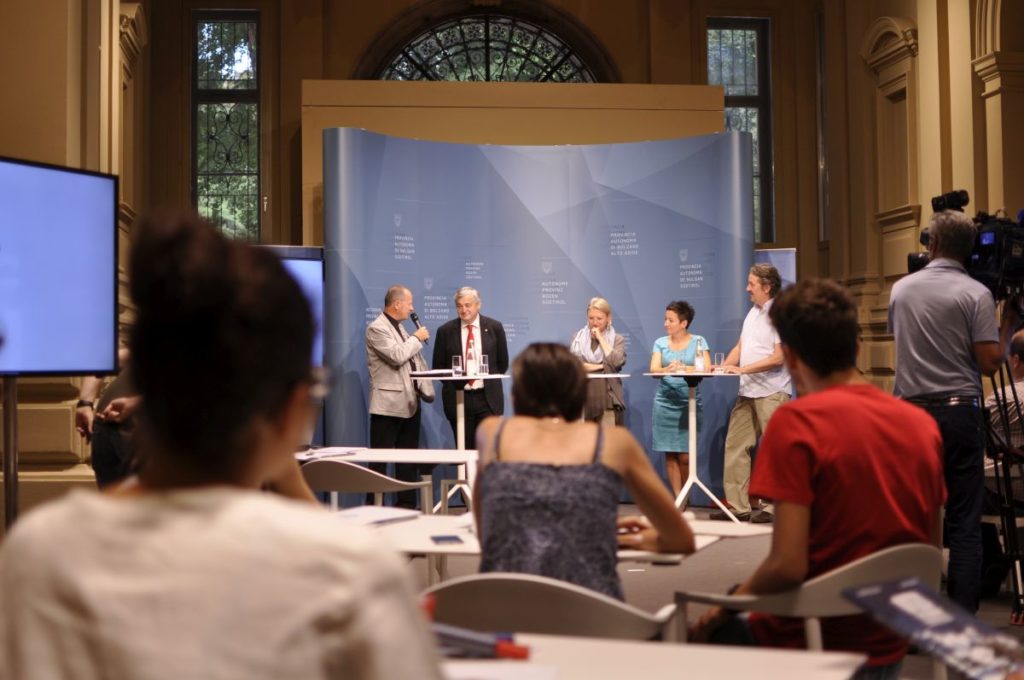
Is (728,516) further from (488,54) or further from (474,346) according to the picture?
(488,54)

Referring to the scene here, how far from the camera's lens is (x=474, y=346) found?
828 cm

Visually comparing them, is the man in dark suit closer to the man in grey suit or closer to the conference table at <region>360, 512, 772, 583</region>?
the man in grey suit

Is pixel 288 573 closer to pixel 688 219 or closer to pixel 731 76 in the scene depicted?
pixel 688 219

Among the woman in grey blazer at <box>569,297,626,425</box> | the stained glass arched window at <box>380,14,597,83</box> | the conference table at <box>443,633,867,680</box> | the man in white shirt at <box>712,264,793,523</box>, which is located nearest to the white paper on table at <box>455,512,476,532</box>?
the conference table at <box>443,633,867,680</box>

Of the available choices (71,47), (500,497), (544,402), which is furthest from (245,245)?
(71,47)

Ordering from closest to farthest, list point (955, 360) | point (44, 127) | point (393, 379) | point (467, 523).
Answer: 1. point (467, 523)
2. point (955, 360)
3. point (44, 127)
4. point (393, 379)

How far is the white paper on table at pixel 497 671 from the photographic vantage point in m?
1.33

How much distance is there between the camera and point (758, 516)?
25.7 ft

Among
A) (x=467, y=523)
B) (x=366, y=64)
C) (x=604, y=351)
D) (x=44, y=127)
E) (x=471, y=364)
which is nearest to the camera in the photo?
(x=467, y=523)

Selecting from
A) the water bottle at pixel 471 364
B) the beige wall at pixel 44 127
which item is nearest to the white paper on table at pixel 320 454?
the beige wall at pixel 44 127

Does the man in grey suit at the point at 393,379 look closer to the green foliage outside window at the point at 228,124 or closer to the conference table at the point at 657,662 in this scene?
the green foliage outside window at the point at 228,124

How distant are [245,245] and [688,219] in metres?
8.54

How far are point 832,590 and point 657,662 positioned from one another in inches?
29.5

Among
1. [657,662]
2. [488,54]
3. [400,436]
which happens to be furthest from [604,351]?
[657,662]
